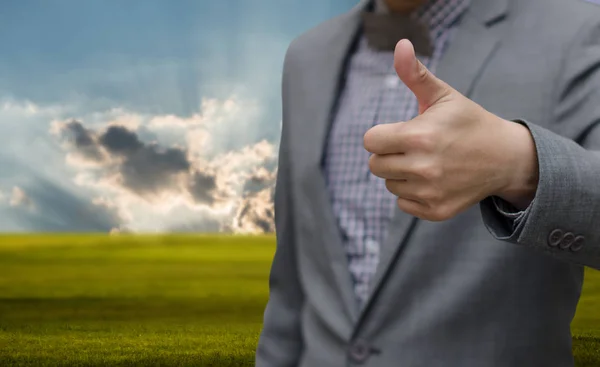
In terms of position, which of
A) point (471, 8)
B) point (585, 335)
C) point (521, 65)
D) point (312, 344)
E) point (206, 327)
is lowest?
point (585, 335)

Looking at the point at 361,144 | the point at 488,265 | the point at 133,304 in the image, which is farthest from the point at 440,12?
the point at 133,304

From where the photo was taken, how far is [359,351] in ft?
4.66

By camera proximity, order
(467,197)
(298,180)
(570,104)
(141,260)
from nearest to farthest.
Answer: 1. (467,197)
2. (570,104)
3. (298,180)
4. (141,260)

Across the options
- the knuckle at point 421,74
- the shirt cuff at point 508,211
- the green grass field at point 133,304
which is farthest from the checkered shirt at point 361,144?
the green grass field at point 133,304

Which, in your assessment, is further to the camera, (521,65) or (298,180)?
(298,180)

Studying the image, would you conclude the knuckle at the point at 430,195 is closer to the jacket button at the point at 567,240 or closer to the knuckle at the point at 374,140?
the knuckle at the point at 374,140

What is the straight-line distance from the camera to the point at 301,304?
1.79m

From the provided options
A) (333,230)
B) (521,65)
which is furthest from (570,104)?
(333,230)

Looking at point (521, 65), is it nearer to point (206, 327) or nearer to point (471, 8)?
point (471, 8)

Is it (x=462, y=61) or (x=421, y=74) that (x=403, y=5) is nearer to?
(x=462, y=61)

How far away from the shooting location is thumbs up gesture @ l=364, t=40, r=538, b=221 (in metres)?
0.97

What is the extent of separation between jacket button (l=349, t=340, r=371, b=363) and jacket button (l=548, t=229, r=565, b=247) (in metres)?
0.52

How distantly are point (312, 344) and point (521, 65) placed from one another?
2.64 feet

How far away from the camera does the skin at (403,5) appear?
1.56 metres
